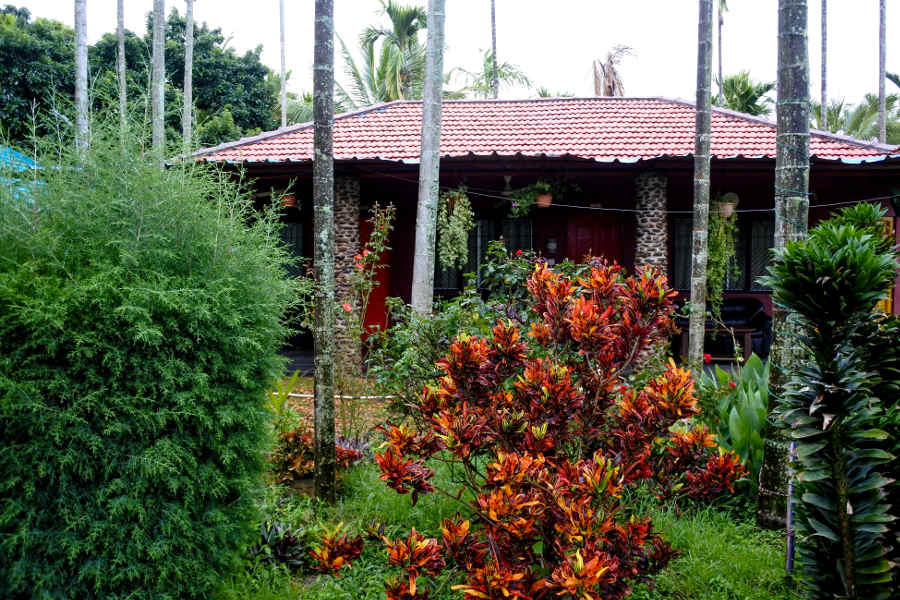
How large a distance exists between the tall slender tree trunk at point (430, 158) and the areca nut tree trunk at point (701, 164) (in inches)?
105

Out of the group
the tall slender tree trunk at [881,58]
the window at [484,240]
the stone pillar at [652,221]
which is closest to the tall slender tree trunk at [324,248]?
the stone pillar at [652,221]

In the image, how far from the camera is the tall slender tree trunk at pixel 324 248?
4117 mm

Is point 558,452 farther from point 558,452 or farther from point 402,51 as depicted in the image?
point 402,51

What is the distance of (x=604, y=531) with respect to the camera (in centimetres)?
228

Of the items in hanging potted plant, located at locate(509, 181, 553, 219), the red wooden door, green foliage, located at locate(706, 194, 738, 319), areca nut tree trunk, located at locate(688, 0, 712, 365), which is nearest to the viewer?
areca nut tree trunk, located at locate(688, 0, 712, 365)

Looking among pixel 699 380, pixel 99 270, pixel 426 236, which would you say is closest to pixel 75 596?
pixel 99 270

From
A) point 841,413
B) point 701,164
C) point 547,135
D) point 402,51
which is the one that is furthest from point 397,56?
point 841,413

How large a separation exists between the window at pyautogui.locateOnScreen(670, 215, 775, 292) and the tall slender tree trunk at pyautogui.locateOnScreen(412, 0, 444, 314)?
19.9ft

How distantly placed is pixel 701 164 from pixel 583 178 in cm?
433

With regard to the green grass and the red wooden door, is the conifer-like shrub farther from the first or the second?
the red wooden door

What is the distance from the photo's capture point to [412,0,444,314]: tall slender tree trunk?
282 inches

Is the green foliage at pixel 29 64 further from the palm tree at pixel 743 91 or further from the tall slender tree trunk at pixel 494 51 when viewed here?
the palm tree at pixel 743 91

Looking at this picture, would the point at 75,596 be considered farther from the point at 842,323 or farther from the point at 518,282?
the point at 518,282

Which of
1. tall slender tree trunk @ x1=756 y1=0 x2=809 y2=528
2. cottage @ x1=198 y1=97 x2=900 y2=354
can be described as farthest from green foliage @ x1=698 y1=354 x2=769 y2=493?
cottage @ x1=198 y1=97 x2=900 y2=354
